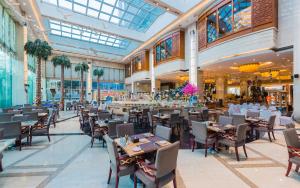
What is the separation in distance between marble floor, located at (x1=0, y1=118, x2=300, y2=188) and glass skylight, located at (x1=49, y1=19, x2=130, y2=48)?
1515 cm

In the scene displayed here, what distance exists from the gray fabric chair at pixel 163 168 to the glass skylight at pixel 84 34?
56.4 feet

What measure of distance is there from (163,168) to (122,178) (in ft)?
4.11

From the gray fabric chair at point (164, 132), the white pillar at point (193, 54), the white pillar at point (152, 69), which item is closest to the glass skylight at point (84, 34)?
the white pillar at point (152, 69)

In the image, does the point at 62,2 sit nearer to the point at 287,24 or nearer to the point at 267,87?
the point at 287,24

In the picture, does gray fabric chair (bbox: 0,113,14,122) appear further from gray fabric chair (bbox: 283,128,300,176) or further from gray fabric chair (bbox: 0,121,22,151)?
gray fabric chair (bbox: 283,128,300,176)

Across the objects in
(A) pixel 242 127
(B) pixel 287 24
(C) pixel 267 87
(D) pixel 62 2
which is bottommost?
(A) pixel 242 127

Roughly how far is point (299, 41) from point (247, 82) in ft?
43.4

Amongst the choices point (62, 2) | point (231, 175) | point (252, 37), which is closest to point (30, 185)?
point (231, 175)

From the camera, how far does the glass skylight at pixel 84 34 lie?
17998mm

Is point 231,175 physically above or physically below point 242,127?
below

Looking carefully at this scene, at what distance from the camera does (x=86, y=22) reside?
14.3m

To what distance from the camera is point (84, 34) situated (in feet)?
67.6

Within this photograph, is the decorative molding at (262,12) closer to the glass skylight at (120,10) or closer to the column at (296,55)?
the column at (296,55)

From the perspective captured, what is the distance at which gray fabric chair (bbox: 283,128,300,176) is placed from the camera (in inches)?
121
